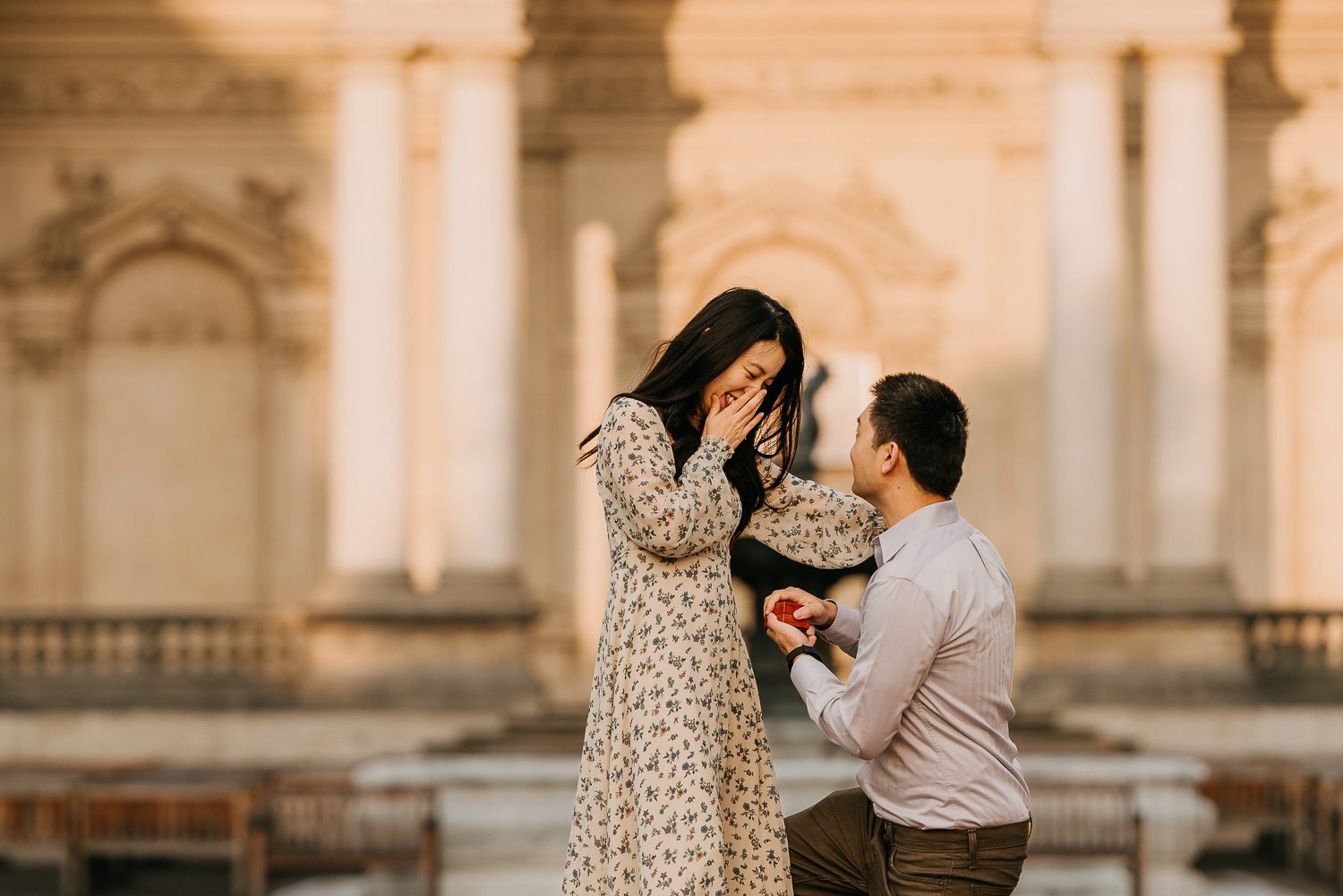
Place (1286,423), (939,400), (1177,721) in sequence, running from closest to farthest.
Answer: (939,400), (1177,721), (1286,423)

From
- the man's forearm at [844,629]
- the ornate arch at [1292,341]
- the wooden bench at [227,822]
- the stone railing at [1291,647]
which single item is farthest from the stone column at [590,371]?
the man's forearm at [844,629]

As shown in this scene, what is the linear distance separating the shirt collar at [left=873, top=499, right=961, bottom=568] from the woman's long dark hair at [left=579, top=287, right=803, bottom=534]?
0.32 meters

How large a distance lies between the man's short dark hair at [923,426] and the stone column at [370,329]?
12500 millimetres

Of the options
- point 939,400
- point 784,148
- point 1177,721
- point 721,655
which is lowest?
point 1177,721

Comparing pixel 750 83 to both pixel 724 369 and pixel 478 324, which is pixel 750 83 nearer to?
pixel 478 324

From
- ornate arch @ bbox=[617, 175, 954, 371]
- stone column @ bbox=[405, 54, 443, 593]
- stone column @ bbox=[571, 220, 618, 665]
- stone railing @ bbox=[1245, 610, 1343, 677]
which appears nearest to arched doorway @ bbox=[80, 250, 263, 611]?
stone column @ bbox=[405, 54, 443, 593]

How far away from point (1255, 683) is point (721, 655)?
517 inches

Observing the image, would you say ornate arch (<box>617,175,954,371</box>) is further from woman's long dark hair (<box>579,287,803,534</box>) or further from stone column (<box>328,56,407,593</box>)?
woman's long dark hair (<box>579,287,803,534</box>)

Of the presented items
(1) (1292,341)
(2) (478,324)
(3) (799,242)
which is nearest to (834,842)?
(2) (478,324)

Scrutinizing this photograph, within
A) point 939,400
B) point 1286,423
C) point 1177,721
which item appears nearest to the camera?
point 939,400

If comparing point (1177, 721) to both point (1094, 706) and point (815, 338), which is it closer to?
point (1094, 706)

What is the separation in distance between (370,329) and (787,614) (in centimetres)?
1258

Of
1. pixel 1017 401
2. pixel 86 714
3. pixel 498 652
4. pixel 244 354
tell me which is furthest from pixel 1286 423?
pixel 86 714

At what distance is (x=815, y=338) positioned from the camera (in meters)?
20.2
